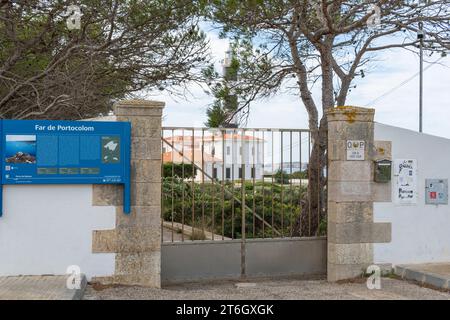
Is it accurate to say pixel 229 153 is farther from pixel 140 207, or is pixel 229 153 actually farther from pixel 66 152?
pixel 66 152

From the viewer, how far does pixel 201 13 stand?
11.1 m

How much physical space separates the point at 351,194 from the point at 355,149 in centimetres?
65

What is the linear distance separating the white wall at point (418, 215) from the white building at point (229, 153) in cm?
184

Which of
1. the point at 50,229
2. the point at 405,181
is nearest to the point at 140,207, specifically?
the point at 50,229

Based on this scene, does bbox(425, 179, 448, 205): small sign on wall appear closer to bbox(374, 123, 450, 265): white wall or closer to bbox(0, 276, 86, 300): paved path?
bbox(374, 123, 450, 265): white wall

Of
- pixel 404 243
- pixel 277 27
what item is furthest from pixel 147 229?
pixel 277 27

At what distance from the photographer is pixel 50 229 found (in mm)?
7285

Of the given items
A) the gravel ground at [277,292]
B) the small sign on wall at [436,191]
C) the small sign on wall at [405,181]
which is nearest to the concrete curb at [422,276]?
the gravel ground at [277,292]

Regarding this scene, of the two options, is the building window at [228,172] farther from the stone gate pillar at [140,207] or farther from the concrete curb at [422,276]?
the concrete curb at [422,276]

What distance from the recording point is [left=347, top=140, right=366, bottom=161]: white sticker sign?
8.36 meters

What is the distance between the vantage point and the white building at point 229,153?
857 cm

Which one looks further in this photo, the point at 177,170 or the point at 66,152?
the point at 177,170

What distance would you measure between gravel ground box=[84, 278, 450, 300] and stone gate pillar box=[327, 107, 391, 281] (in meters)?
0.37

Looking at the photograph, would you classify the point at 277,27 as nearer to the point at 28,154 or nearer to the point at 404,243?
the point at 404,243
